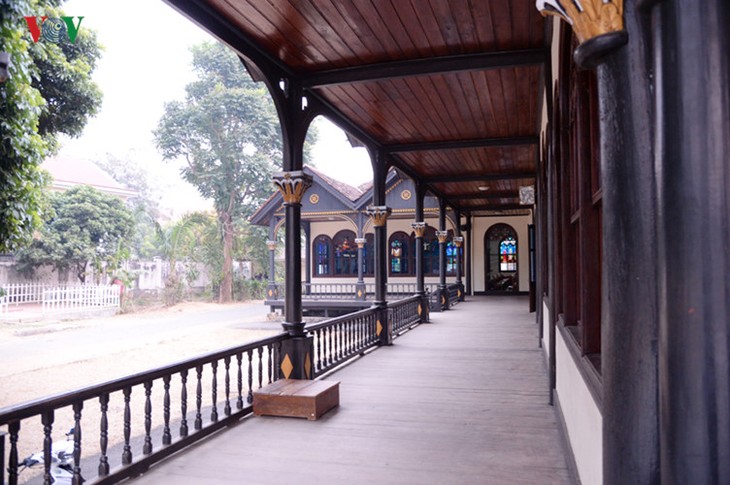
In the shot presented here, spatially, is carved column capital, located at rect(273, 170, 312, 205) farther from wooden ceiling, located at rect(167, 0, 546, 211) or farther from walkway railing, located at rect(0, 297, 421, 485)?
walkway railing, located at rect(0, 297, 421, 485)

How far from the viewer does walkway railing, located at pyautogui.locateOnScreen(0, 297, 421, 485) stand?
306 centimetres

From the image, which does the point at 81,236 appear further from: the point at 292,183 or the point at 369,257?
the point at 292,183

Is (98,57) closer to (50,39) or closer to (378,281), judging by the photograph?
(50,39)

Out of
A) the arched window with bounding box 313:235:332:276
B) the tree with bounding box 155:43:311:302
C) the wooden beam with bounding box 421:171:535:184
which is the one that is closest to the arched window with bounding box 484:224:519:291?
the arched window with bounding box 313:235:332:276

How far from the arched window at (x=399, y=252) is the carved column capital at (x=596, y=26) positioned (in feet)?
66.8

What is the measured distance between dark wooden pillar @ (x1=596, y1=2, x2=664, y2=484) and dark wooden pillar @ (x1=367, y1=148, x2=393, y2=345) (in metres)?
8.18

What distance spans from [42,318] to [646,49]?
2126 cm

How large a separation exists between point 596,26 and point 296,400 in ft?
14.2

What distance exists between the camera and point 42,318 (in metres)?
18.6

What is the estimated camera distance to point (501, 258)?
22.7 meters

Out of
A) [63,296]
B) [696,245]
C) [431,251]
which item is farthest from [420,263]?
[63,296]

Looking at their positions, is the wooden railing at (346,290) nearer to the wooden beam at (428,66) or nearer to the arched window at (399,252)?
the arched window at (399,252)

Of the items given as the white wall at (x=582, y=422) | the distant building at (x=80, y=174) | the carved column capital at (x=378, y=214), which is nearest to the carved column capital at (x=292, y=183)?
the white wall at (x=582, y=422)

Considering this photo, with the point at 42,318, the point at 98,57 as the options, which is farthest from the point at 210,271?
the point at 98,57
